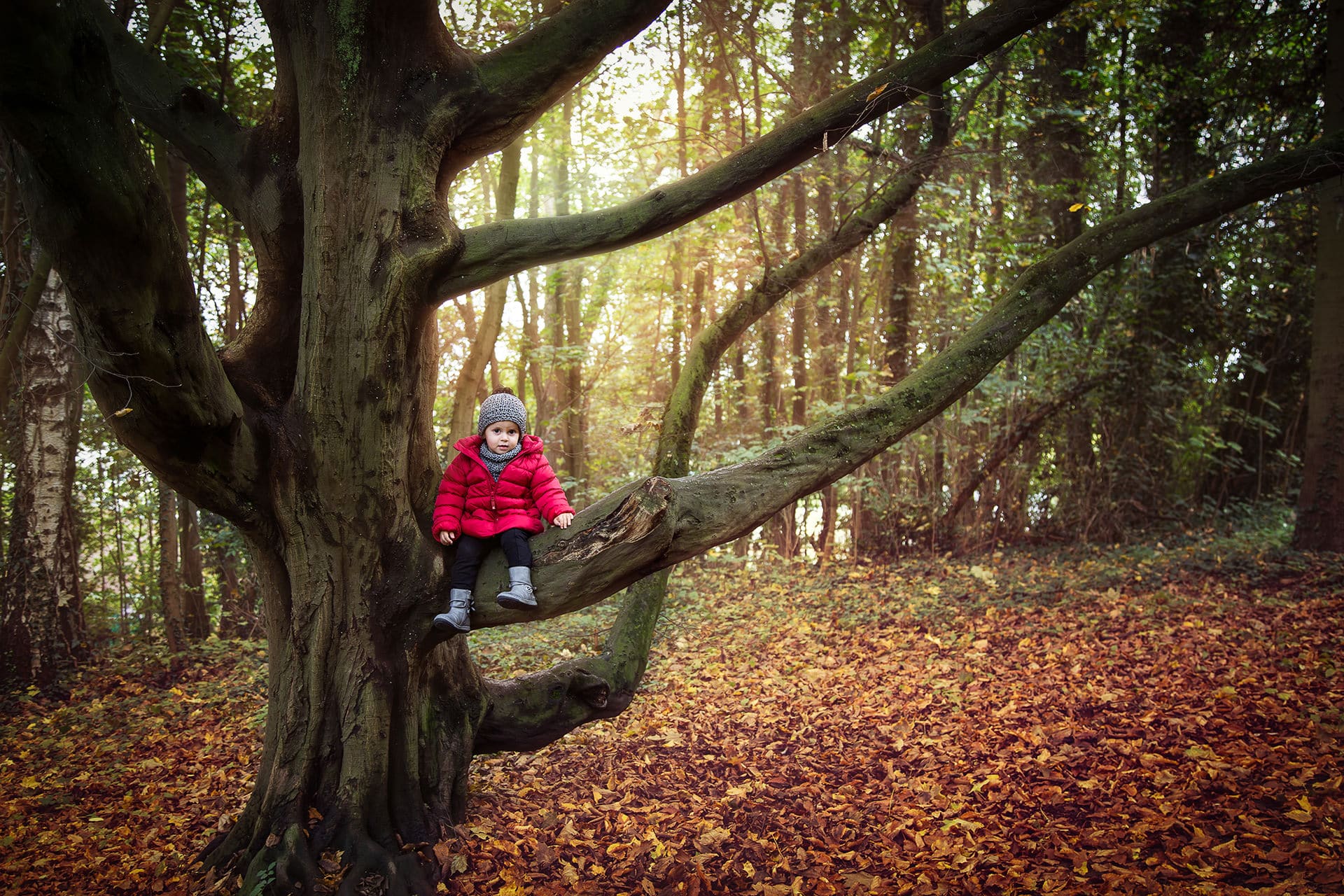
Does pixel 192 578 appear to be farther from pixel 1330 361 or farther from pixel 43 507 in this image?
pixel 1330 361

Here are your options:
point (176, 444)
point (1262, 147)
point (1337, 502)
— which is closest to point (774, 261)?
point (1262, 147)

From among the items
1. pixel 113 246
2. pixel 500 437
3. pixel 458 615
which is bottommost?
pixel 458 615

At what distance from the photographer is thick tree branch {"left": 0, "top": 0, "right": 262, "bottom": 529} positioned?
7.70 ft

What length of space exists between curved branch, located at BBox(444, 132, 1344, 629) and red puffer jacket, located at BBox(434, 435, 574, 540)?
15 cm

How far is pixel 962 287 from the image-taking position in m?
11.4

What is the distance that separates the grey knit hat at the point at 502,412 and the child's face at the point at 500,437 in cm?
2

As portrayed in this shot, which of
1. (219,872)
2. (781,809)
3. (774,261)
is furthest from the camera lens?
(774,261)

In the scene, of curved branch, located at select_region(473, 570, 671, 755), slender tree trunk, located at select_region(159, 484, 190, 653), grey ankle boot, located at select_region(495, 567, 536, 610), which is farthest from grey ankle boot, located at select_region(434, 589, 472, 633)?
slender tree trunk, located at select_region(159, 484, 190, 653)

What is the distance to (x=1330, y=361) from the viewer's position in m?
8.06

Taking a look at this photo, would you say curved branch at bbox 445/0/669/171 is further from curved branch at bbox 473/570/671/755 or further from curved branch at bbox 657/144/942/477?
curved branch at bbox 473/570/671/755

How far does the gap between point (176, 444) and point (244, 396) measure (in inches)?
16.2

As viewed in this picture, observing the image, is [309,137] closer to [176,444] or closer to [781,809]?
[176,444]

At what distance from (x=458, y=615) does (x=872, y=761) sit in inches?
113

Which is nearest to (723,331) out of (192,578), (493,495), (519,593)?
(493,495)
